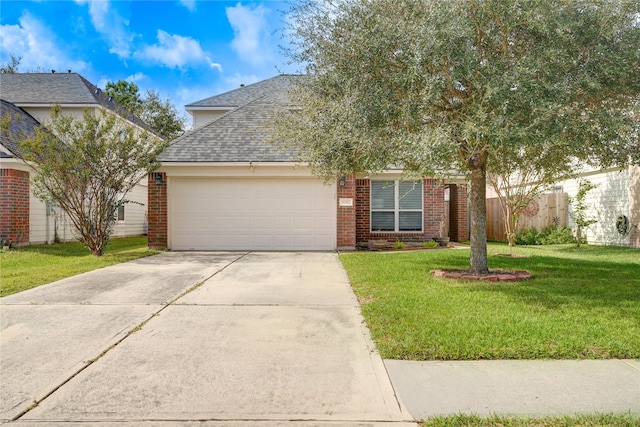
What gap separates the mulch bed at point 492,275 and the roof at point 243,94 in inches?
466

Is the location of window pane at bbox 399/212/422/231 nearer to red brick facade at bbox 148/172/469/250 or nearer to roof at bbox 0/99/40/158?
red brick facade at bbox 148/172/469/250

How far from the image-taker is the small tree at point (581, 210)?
13344mm

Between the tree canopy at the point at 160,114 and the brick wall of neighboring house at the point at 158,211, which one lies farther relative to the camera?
the tree canopy at the point at 160,114

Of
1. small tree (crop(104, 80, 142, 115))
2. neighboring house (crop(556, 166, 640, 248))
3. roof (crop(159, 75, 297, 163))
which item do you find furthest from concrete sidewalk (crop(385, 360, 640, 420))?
small tree (crop(104, 80, 142, 115))

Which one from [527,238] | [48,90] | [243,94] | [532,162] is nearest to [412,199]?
[527,238]

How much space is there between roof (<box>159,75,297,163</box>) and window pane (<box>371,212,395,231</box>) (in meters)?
3.47

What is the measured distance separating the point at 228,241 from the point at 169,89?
82.5ft

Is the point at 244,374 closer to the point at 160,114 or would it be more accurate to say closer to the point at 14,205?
the point at 14,205

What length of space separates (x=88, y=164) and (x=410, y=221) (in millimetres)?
9739

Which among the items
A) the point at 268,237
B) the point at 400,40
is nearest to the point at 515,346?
the point at 400,40

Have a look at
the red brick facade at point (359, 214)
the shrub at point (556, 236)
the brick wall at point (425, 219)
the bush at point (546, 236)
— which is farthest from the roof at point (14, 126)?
the shrub at point (556, 236)

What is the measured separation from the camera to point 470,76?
5.88 metres

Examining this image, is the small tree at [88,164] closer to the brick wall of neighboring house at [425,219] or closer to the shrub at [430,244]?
the brick wall of neighboring house at [425,219]

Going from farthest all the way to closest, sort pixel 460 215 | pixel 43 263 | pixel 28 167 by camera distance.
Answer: pixel 460 215 < pixel 28 167 < pixel 43 263
